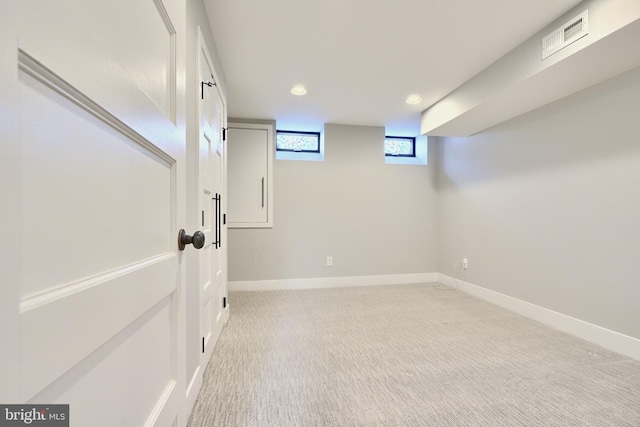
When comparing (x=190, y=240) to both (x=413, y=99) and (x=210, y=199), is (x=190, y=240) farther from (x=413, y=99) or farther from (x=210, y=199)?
(x=413, y=99)

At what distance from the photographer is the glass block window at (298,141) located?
4.02m

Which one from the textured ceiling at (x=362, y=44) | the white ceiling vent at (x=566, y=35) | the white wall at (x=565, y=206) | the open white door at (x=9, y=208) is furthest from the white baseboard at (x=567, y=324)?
the open white door at (x=9, y=208)

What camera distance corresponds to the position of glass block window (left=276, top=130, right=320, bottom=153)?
402 cm

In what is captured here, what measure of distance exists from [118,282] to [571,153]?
3.21 m

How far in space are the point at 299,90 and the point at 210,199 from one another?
158 cm

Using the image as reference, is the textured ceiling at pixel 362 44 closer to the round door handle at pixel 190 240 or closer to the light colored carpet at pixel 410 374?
the round door handle at pixel 190 240

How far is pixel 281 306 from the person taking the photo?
307 centimetres

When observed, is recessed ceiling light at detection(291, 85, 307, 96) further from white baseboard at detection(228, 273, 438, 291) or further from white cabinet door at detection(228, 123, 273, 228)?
white baseboard at detection(228, 273, 438, 291)

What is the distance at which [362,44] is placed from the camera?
207 cm

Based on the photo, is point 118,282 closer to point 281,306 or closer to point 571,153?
point 281,306

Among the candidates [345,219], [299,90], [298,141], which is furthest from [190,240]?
[298,141]

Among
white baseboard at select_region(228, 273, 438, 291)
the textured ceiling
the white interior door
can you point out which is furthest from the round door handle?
white baseboard at select_region(228, 273, 438, 291)

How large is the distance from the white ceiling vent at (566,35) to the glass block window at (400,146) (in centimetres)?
A: 246

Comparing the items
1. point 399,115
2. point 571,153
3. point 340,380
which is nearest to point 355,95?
point 399,115
